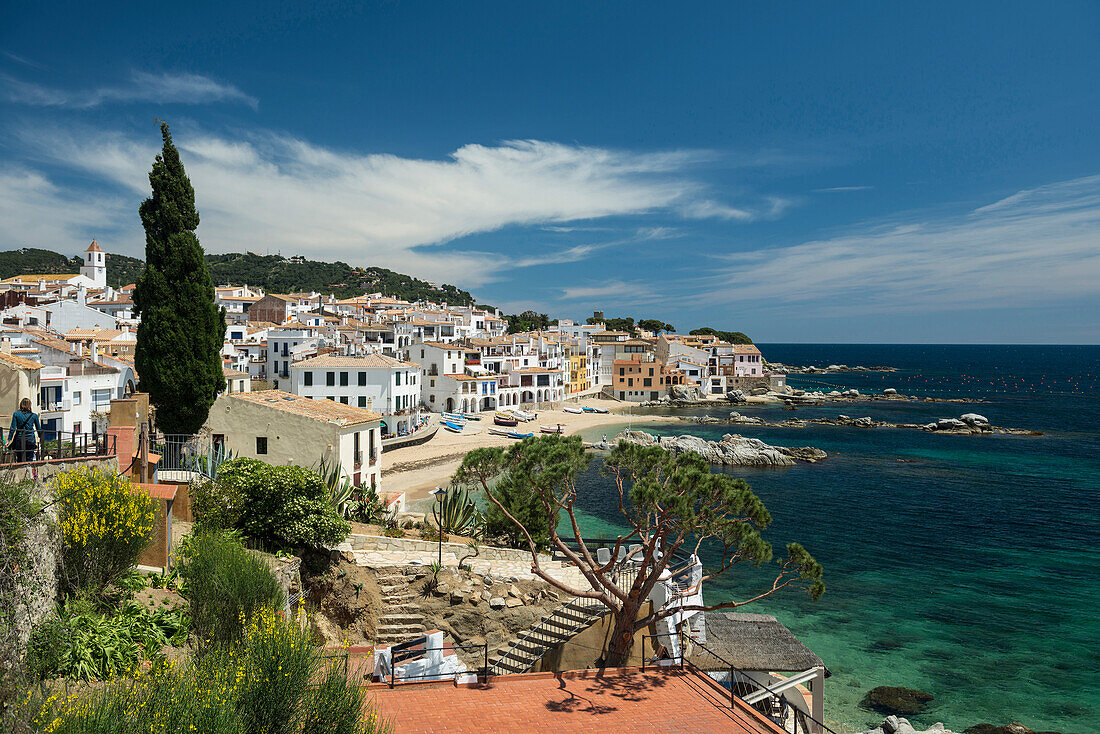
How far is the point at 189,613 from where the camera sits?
10453 millimetres

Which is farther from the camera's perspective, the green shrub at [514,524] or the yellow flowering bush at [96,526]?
the green shrub at [514,524]

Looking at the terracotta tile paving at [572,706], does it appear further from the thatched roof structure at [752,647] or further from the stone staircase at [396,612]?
the stone staircase at [396,612]

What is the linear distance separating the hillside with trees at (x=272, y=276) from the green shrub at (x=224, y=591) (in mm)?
138933

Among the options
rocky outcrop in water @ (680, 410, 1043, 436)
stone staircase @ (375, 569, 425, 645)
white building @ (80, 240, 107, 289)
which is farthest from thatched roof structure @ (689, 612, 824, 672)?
white building @ (80, 240, 107, 289)

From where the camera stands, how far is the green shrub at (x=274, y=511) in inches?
606

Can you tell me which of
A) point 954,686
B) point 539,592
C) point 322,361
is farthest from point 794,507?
point 322,361

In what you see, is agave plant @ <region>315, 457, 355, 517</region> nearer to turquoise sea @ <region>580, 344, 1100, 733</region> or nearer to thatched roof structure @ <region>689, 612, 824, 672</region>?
thatched roof structure @ <region>689, 612, 824, 672</region>

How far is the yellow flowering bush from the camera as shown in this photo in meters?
9.66

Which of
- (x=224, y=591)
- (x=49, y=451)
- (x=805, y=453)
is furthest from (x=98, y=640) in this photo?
(x=805, y=453)

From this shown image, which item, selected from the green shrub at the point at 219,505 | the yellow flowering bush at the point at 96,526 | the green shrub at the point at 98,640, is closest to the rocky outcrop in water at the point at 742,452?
the green shrub at the point at 219,505

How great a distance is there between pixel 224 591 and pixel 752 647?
13.6 meters

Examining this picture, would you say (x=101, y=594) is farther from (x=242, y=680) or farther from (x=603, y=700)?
(x=603, y=700)

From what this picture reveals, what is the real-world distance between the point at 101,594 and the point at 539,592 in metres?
10.5

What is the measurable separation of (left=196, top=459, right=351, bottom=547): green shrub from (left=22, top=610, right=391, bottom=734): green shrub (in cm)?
712
